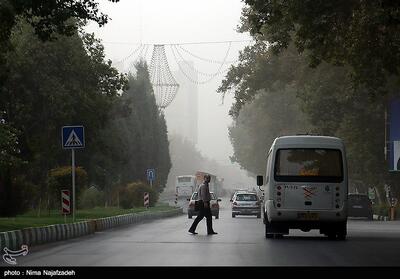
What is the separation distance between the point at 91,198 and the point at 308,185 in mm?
38978

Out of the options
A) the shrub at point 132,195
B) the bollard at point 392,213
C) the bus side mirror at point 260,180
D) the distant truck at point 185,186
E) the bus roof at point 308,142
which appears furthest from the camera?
the distant truck at point 185,186

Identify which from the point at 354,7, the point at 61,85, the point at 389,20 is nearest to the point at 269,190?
the point at 389,20

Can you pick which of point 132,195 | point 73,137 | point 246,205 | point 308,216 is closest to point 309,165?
point 308,216

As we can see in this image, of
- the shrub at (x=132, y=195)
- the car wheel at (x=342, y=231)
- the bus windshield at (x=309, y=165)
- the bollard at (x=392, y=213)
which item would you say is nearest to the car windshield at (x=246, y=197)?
the bollard at (x=392, y=213)

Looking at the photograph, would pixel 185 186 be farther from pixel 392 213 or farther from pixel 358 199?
pixel 392 213

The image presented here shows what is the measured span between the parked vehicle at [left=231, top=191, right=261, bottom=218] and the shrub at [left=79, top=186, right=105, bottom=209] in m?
10.2

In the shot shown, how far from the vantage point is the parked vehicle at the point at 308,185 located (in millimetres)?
23875

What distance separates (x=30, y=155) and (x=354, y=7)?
1928 centimetres

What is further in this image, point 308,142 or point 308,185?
point 308,142

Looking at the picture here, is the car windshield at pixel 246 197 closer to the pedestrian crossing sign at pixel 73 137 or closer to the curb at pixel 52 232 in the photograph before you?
the curb at pixel 52 232

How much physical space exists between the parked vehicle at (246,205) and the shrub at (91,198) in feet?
33.5

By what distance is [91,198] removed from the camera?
61.3m
